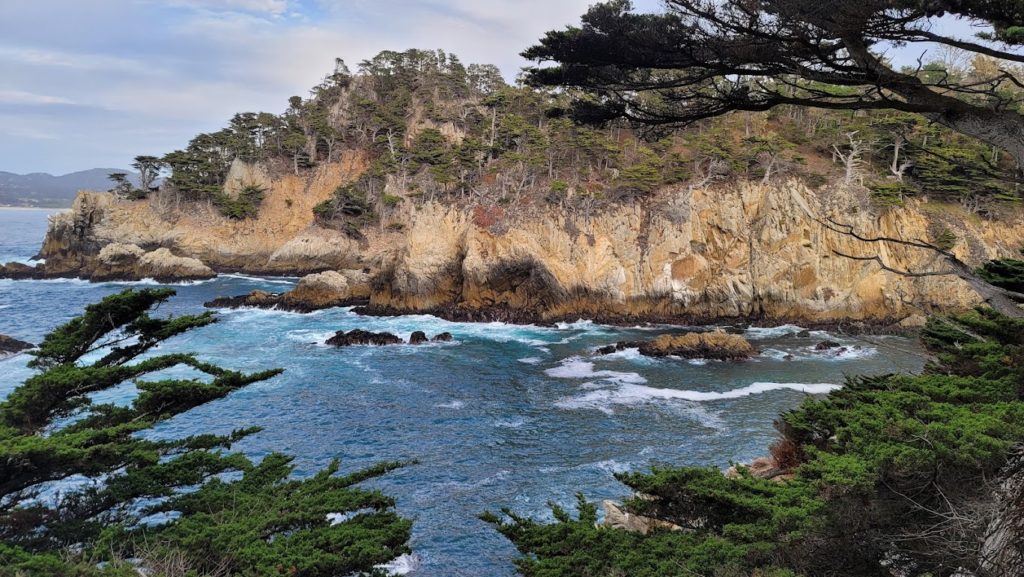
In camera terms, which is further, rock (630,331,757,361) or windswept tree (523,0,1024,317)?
rock (630,331,757,361)

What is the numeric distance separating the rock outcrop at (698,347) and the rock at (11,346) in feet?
90.9

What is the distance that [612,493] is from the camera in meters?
14.0

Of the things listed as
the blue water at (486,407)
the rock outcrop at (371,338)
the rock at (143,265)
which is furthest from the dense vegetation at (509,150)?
the rock outcrop at (371,338)

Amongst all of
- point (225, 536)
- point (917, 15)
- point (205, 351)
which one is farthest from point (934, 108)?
point (205, 351)

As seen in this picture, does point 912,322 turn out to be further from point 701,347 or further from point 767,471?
point 767,471

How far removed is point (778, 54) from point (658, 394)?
58.6 ft

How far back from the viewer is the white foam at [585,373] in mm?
23625

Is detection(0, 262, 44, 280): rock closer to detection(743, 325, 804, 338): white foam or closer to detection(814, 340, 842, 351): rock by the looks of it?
detection(743, 325, 804, 338): white foam

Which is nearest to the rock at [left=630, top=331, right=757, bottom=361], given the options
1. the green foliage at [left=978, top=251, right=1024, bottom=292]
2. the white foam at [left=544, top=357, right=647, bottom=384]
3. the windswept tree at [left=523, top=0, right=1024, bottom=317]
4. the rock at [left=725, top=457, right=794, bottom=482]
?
the white foam at [left=544, top=357, right=647, bottom=384]

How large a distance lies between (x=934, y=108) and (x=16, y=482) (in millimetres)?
10593

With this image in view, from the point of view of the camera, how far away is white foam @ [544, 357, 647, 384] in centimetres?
2362

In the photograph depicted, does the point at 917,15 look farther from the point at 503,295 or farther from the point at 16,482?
the point at 503,295

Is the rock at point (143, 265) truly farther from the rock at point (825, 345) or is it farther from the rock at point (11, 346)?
the rock at point (825, 345)

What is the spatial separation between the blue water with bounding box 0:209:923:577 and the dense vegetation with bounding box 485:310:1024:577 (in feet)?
19.1
